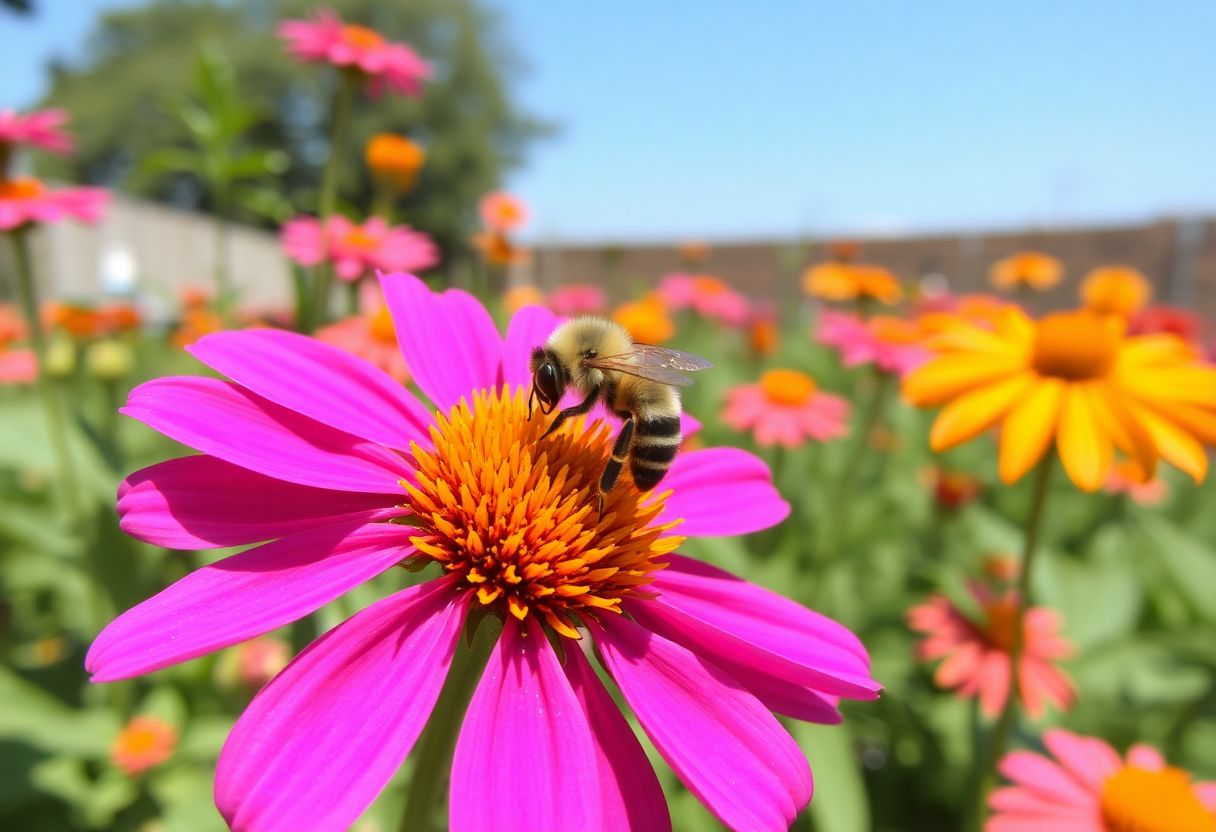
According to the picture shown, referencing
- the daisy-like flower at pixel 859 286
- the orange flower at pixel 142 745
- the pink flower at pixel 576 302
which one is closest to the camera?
the orange flower at pixel 142 745

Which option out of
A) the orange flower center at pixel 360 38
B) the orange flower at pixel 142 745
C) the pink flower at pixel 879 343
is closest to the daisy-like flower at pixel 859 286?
the pink flower at pixel 879 343

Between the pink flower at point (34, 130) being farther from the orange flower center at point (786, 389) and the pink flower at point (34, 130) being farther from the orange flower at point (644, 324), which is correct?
the orange flower center at point (786, 389)

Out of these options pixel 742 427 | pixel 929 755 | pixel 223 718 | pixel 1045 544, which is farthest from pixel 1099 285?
pixel 223 718

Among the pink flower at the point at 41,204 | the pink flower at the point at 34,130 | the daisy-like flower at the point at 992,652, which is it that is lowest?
the daisy-like flower at the point at 992,652

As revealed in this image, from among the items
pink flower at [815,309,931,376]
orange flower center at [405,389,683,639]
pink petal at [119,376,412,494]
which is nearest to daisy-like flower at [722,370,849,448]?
pink flower at [815,309,931,376]

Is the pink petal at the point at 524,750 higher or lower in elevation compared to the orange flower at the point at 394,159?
lower

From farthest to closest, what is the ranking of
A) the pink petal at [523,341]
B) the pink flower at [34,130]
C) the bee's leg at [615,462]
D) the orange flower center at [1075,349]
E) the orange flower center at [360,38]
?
the orange flower center at [360,38]
the pink flower at [34,130]
the orange flower center at [1075,349]
the pink petal at [523,341]
the bee's leg at [615,462]

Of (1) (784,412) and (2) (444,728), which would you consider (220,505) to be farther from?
(1) (784,412)
